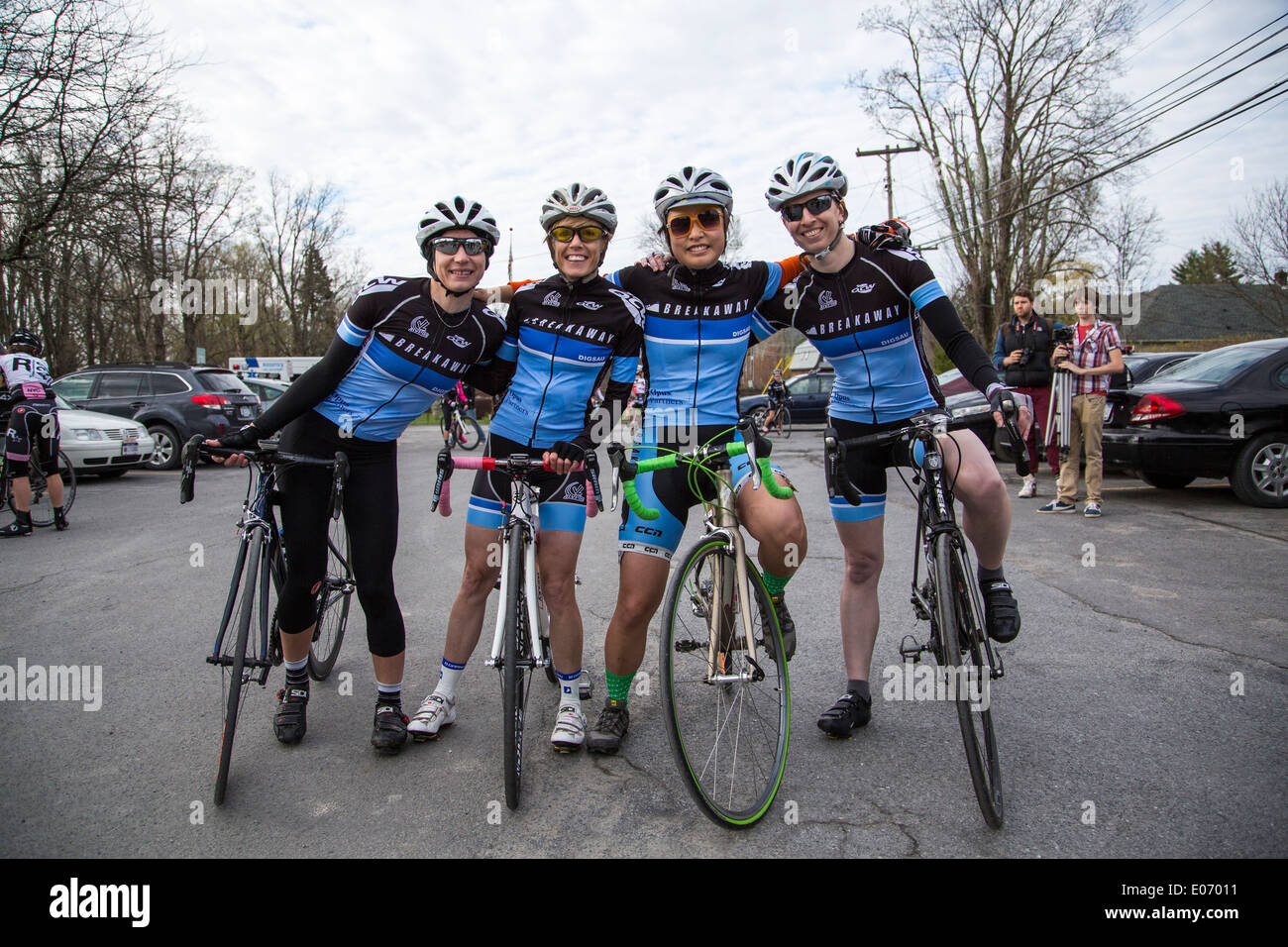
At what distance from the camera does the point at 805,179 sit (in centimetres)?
344

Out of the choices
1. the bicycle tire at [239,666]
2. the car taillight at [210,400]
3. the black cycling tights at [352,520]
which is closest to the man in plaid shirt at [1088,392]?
the black cycling tights at [352,520]

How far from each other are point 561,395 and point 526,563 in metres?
0.74

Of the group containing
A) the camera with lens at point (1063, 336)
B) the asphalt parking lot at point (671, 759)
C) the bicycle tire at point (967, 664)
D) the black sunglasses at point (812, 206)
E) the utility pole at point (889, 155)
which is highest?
the utility pole at point (889, 155)

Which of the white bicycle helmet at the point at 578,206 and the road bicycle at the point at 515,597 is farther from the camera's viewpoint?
the white bicycle helmet at the point at 578,206

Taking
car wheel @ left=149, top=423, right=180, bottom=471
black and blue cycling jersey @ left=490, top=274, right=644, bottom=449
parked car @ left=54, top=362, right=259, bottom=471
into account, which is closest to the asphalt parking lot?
black and blue cycling jersey @ left=490, top=274, right=644, bottom=449

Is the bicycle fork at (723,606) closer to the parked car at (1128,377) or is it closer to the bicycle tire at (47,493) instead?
the parked car at (1128,377)

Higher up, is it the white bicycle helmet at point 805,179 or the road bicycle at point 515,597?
the white bicycle helmet at point 805,179

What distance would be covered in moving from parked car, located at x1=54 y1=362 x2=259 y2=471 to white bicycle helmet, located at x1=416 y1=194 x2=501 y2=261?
13.0m

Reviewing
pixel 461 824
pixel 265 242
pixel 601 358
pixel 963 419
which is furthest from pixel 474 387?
pixel 265 242

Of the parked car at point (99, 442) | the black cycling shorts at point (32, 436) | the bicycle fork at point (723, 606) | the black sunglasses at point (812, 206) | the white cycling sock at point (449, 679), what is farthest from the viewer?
the parked car at point (99, 442)

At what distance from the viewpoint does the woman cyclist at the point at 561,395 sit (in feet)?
11.5

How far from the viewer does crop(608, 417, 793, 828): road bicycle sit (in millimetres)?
2938

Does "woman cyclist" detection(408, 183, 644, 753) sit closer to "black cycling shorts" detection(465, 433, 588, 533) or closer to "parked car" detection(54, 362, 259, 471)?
"black cycling shorts" detection(465, 433, 588, 533)
